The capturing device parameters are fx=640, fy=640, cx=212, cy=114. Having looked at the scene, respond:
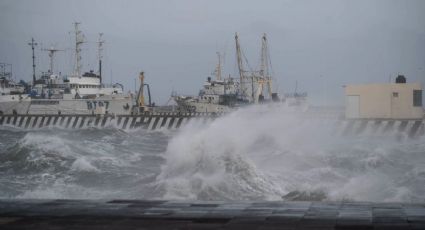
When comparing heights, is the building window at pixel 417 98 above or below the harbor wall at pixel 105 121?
above

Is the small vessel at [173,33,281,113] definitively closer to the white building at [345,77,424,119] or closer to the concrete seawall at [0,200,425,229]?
the white building at [345,77,424,119]

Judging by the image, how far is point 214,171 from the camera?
17.8 m

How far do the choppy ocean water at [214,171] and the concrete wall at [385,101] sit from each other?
11.3ft

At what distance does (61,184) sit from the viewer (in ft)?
62.3

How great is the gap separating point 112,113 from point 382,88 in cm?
2734

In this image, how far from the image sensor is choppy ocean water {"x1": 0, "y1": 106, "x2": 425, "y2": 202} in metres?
16.2

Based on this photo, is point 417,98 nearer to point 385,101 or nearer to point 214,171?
point 385,101

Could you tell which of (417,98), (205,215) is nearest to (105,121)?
(417,98)

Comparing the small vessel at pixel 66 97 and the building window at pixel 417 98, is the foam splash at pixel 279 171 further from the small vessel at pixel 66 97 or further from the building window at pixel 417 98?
the small vessel at pixel 66 97

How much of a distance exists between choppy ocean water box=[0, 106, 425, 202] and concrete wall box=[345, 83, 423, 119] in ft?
11.3

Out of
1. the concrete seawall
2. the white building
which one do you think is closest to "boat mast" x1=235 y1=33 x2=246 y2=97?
the white building

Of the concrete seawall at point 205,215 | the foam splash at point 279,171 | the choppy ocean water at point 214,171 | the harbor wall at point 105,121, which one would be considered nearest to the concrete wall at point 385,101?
the choppy ocean water at point 214,171

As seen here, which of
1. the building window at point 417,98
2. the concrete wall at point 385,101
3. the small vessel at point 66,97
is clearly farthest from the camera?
the small vessel at point 66,97

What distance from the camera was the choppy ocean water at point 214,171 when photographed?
16.2 m
